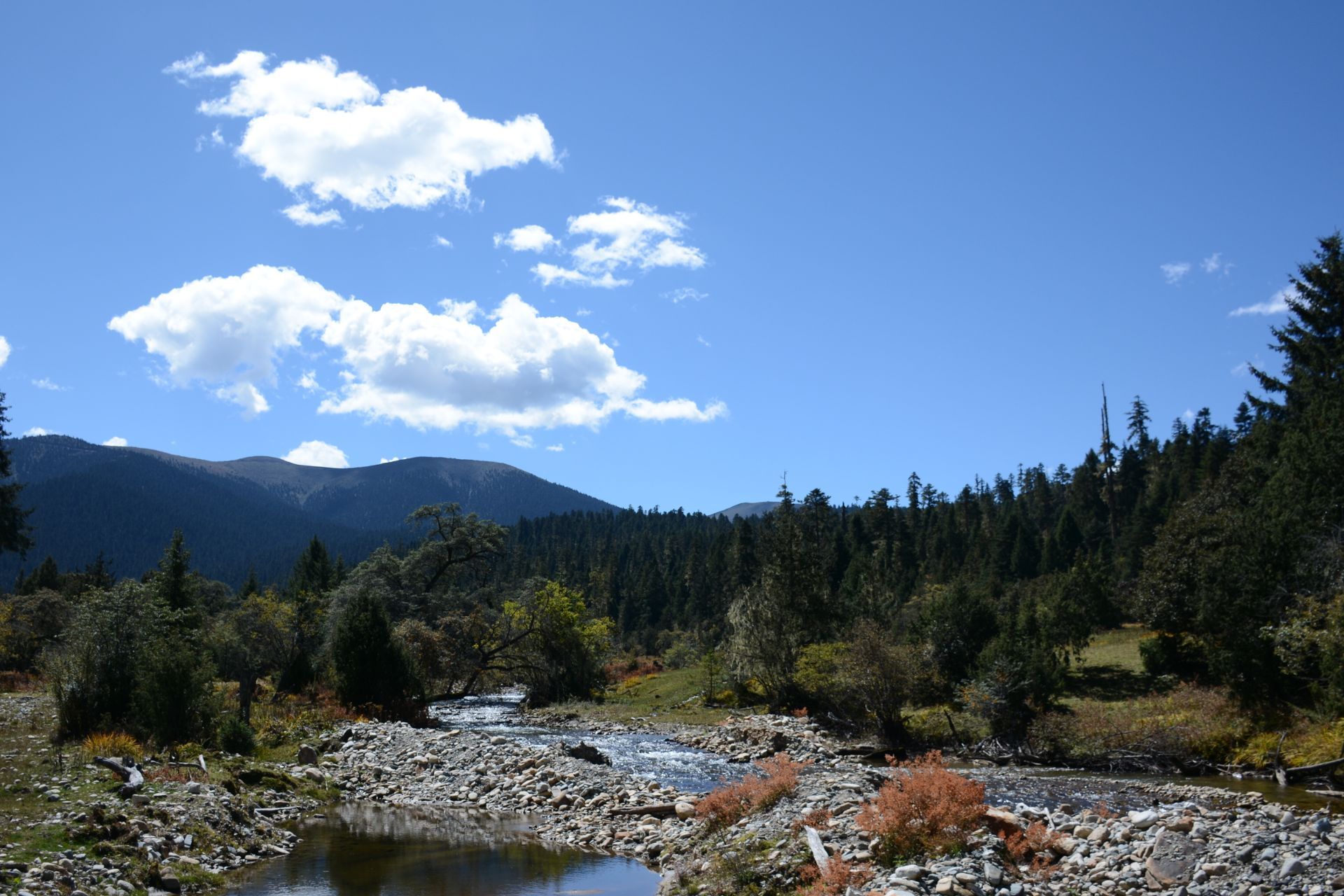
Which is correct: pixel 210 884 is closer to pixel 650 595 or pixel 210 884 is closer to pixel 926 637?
pixel 926 637

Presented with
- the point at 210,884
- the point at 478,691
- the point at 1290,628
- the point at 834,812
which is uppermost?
the point at 1290,628

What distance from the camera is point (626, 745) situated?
33.5m

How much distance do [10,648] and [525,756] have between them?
1725 inches

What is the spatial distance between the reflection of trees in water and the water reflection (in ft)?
0.06

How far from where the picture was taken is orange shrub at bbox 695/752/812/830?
16.3 m

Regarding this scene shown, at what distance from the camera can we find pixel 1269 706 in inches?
1097

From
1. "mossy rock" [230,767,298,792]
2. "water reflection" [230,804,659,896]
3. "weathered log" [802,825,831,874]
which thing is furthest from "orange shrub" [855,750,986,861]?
"mossy rock" [230,767,298,792]

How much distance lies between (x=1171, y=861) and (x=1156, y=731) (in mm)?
18698

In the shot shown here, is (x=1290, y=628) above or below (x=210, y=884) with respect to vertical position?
above

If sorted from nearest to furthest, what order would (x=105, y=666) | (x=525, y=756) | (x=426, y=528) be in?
1. (x=105, y=666)
2. (x=525, y=756)
3. (x=426, y=528)

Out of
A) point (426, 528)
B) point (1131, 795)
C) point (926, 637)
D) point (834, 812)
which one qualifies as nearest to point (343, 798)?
point (834, 812)

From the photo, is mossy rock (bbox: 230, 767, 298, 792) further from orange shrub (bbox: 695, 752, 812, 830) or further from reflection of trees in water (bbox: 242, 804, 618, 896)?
orange shrub (bbox: 695, 752, 812, 830)

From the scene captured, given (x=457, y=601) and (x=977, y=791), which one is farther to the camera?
(x=457, y=601)

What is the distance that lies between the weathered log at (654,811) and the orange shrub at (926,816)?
7.27 metres
